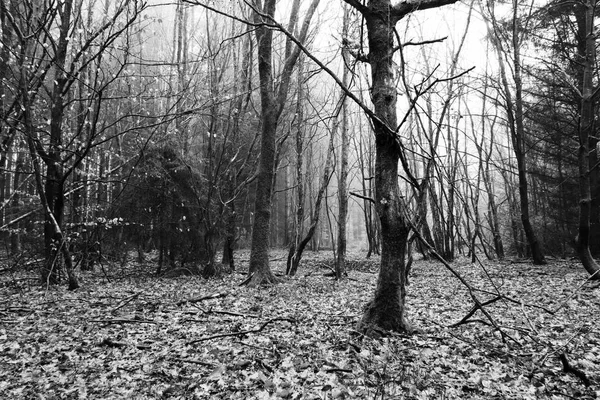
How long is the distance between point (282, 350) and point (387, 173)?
7.33ft

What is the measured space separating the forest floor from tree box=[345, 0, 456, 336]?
343mm

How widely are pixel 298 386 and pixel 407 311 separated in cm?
281

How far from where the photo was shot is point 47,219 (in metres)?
6.78

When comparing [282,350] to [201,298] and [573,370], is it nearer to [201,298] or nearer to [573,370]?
[573,370]

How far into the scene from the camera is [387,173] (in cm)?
397

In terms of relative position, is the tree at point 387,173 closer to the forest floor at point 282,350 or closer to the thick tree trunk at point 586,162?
the forest floor at point 282,350

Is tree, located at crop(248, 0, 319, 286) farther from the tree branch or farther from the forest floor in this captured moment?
the tree branch

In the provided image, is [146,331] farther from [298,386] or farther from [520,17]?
[520,17]

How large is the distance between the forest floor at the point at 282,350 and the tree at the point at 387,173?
34 centimetres

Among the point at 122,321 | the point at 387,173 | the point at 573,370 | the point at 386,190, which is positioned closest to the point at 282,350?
the point at 386,190

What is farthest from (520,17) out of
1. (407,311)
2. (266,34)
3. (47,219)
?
(47,219)

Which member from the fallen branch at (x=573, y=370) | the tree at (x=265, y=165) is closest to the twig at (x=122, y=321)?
Result: the tree at (x=265, y=165)

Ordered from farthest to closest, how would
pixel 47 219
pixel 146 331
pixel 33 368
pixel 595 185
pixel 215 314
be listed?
pixel 595 185 < pixel 47 219 < pixel 215 314 < pixel 146 331 < pixel 33 368

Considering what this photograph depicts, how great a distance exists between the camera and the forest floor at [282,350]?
2.90m
